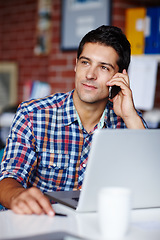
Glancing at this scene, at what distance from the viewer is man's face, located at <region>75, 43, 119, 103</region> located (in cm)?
192

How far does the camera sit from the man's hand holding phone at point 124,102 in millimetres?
1960

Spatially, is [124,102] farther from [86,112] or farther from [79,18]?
[79,18]

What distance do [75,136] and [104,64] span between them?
0.34 meters

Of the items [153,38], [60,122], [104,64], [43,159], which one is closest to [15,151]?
[43,159]

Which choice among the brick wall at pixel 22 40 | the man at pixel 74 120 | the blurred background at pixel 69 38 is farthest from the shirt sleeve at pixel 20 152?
the brick wall at pixel 22 40

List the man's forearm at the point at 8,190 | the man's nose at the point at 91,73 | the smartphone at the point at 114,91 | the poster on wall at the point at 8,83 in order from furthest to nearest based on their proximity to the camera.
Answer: the poster on wall at the point at 8,83 < the smartphone at the point at 114,91 < the man's nose at the point at 91,73 < the man's forearm at the point at 8,190

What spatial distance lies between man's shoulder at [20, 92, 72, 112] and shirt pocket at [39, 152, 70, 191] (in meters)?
0.20

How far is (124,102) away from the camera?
201 centimetres

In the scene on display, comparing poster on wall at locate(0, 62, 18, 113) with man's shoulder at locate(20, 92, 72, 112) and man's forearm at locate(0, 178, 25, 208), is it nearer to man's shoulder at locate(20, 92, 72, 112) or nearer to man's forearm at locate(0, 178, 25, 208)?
man's shoulder at locate(20, 92, 72, 112)

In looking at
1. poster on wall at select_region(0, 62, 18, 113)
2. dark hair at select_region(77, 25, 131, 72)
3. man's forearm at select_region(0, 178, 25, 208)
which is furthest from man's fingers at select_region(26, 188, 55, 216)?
poster on wall at select_region(0, 62, 18, 113)

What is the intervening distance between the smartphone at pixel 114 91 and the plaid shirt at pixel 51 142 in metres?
0.18

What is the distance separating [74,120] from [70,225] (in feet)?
2.62

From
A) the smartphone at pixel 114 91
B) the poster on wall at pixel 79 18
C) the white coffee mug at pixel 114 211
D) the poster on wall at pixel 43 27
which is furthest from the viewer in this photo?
the poster on wall at pixel 43 27

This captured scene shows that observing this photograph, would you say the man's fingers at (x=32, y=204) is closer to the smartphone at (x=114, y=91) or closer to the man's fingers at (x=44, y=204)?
the man's fingers at (x=44, y=204)
